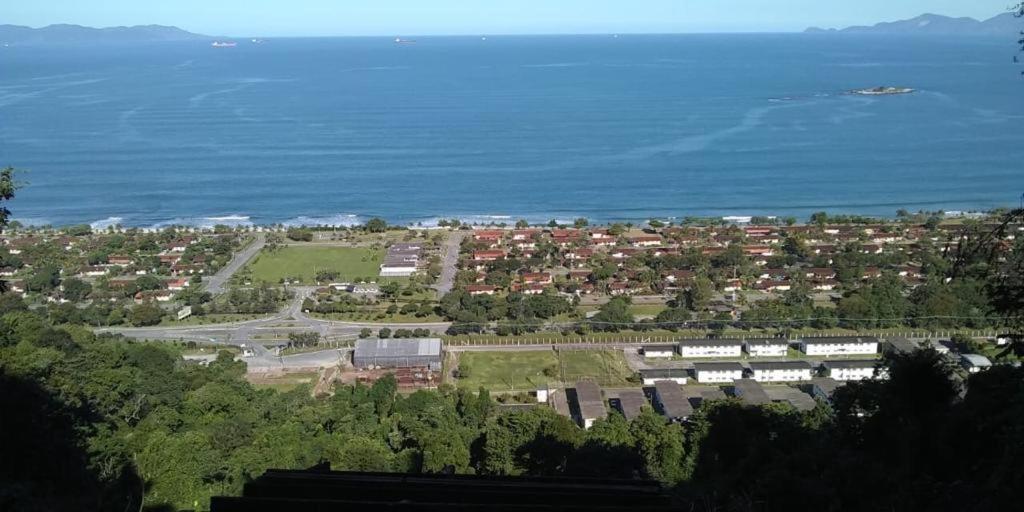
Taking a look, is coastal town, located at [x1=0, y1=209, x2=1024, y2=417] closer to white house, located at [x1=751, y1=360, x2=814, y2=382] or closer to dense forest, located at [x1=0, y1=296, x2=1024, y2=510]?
white house, located at [x1=751, y1=360, x2=814, y2=382]

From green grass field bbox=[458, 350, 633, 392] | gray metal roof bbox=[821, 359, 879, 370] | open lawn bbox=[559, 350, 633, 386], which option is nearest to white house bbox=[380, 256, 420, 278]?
green grass field bbox=[458, 350, 633, 392]

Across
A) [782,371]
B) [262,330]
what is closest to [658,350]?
[782,371]

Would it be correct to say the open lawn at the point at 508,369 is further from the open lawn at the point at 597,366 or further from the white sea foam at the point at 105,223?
the white sea foam at the point at 105,223

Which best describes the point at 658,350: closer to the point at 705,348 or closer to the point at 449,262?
the point at 705,348

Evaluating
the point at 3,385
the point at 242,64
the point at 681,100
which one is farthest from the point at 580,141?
the point at 242,64

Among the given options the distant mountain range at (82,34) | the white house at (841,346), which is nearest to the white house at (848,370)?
the white house at (841,346)
